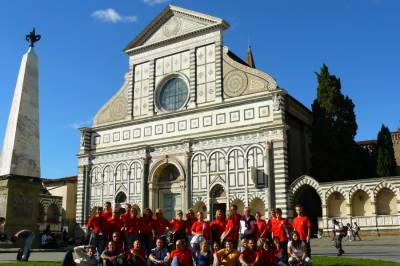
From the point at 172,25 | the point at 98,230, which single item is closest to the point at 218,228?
the point at 98,230

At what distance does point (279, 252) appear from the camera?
11.2 m

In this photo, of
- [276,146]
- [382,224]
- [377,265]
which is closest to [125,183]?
[276,146]

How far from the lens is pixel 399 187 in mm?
24891

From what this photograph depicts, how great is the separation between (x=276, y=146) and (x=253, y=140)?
1.68 metres

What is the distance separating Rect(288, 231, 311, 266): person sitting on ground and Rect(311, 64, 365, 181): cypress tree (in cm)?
1867

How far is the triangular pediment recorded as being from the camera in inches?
1278

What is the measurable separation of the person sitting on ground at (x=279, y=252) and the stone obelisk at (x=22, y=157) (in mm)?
12075

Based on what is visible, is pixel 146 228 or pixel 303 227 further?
pixel 146 228

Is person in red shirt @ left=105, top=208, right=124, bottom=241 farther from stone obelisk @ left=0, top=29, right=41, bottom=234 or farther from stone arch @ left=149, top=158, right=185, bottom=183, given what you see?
stone arch @ left=149, top=158, right=185, bottom=183

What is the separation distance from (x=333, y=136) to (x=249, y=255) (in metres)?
21.0

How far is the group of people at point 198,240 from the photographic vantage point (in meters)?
9.91

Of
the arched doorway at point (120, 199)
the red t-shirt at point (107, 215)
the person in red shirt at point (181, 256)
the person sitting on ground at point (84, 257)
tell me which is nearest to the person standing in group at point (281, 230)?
the person in red shirt at point (181, 256)

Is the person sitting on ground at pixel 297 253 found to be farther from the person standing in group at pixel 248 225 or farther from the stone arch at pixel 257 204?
the stone arch at pixel 257 204

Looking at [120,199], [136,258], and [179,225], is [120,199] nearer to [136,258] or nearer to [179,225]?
[179,225]
